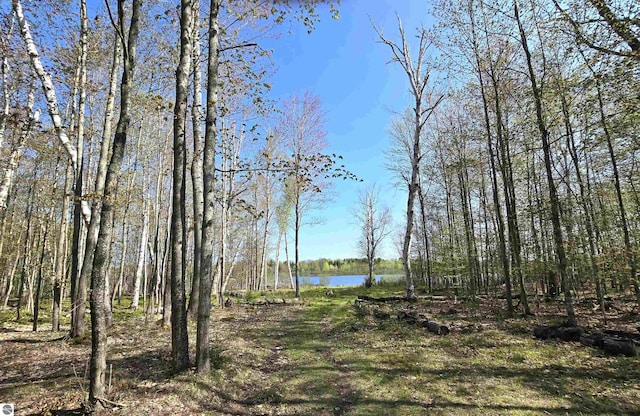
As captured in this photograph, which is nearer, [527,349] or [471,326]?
[527,349]

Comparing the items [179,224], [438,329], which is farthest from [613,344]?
[179,224]

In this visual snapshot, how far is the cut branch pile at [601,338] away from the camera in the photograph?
20.1 ft

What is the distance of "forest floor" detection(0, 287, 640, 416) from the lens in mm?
4250

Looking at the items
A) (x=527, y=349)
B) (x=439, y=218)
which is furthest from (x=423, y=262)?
(x=527, y=349)

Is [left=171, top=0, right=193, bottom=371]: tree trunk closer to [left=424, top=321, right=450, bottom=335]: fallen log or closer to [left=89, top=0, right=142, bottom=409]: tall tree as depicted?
[left=89, top=0, right=142, bottom=409]: tall tree

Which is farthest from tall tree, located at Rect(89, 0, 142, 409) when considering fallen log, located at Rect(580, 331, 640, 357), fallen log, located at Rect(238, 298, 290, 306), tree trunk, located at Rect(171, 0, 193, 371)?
fallen log, located at Rect(238, 298, 290, 306)

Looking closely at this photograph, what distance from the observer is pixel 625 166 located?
1098cm

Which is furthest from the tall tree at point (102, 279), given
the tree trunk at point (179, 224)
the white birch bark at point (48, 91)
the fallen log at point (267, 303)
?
the fallen log at point (267, 303)

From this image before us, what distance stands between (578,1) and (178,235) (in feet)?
29.0

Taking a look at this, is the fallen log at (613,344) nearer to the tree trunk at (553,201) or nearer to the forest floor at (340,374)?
the forest floor at (340,374)

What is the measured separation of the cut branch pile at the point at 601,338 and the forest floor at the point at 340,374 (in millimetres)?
252

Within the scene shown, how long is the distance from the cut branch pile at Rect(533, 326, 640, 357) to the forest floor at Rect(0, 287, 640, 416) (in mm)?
252

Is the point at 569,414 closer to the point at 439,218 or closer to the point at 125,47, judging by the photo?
the point at 125,47

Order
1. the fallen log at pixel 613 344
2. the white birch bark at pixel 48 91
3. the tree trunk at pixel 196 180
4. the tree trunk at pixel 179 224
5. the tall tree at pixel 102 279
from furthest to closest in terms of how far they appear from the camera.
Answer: the white birch bark at pixel 48 91
the tree trunk at pixel 196 180
the fallen log at pixel 613 344
the tree trunk at pixel 179 224
the tall tree at pixel 102 279
